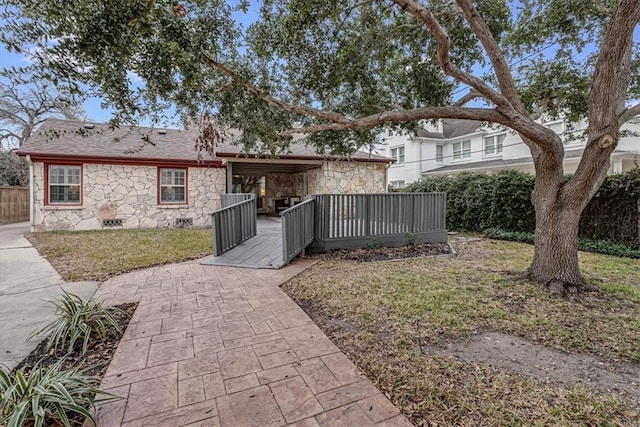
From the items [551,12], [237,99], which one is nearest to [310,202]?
[237,99]

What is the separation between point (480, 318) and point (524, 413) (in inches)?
61.9

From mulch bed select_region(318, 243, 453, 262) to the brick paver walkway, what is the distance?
2619 mm

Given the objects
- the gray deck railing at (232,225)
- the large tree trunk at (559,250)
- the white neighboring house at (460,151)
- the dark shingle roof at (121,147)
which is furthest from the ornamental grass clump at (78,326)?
the white neighboring house at (460,151)

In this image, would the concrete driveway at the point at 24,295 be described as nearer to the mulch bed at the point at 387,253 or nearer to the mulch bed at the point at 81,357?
the mulch bed at the point at 81,357

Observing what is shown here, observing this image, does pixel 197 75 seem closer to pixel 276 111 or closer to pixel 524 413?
pixel 276 111

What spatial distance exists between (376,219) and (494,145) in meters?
16.6

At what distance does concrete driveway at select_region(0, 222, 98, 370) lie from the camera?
292 cm

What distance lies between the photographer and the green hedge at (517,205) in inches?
287

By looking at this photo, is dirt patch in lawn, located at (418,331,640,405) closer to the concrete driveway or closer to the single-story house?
the concrete driveway

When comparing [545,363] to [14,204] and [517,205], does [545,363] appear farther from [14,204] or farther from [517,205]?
[14,204]

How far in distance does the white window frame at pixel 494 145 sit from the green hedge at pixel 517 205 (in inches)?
391

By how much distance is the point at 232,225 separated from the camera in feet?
22.6

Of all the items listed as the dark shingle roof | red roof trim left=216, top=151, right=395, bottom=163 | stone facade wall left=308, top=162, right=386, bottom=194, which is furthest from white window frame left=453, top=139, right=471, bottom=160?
the dark shingle roof

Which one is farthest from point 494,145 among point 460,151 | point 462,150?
point 460,151
